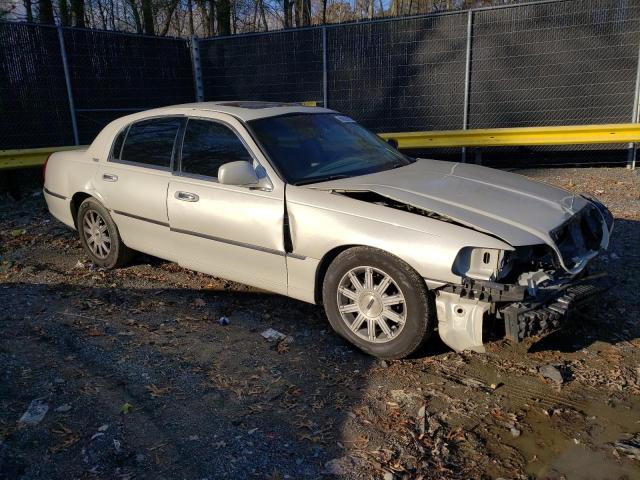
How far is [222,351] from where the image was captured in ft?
12.8

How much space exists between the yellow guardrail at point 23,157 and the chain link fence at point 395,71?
2.93 feet

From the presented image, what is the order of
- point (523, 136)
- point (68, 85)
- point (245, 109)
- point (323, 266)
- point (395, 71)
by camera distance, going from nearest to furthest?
point (323, 266) → point (245, 109) → point (523, 136) → point (68, 85) → point (395, 71)

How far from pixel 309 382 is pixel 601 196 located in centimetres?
609

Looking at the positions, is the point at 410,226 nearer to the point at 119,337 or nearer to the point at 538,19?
the point at 119,337

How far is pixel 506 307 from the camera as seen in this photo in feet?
10.5

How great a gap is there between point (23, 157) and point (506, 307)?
8.48 meters

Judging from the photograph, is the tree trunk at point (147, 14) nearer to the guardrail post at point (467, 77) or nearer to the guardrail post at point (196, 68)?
the guardrail post at point (196, 68)

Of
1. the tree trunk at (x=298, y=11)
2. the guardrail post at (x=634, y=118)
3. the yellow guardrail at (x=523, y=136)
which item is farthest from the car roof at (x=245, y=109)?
the tree trunk at (x=298, y=11)

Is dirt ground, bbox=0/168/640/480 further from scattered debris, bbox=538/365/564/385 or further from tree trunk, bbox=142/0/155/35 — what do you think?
tree trunk, bbox=142/0/155/35

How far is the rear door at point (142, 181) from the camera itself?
4816mm

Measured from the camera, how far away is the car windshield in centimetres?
423

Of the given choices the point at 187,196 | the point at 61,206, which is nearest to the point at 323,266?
the point at 187,196

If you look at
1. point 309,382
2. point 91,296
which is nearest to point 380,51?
point 91,296

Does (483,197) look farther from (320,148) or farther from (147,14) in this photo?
(147,14)
